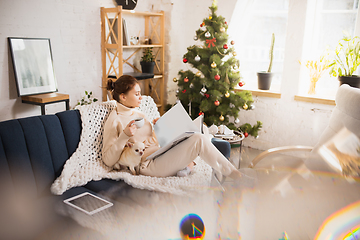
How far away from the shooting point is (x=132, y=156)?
6.24 feet

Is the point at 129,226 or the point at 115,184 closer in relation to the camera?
the point at 129,226

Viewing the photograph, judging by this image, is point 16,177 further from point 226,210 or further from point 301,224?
point 301,224

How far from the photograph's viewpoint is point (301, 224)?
1.09 metres

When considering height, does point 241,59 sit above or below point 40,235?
above

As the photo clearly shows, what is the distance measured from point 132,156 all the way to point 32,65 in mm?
1399

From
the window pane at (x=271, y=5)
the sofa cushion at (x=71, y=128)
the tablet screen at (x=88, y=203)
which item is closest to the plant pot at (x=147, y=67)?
the window pane at (x=271, y=5)

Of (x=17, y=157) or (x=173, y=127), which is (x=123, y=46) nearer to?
(x=173, y=127)

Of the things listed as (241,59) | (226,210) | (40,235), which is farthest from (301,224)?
(241,59)

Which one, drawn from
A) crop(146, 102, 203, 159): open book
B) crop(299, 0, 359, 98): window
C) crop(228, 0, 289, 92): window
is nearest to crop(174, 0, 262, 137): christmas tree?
crop(228, 0, 289, 92): window

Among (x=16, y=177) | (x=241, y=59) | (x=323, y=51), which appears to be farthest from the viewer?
(x=241, y=59)

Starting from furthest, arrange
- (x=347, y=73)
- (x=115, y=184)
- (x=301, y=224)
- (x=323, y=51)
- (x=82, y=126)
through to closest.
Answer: (x=323, y=51) → (x=347, y=73) → (x=82, y=126) → (x=115, y=184) → (x=301, y=224)

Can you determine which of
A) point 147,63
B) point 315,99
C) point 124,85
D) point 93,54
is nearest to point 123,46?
point 93,54

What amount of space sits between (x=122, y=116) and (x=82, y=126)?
28 centimetres

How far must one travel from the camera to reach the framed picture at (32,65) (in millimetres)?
2555
